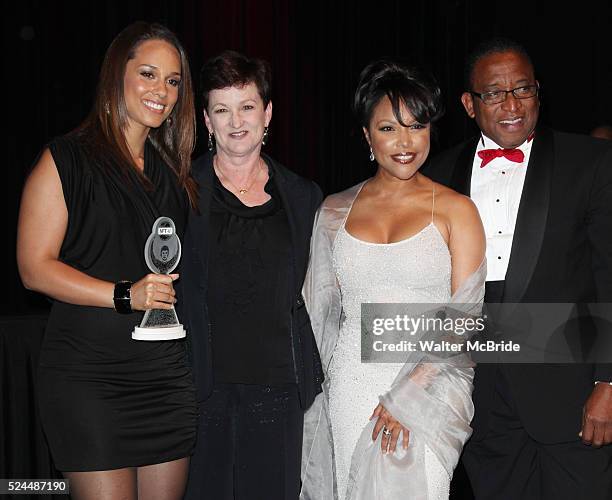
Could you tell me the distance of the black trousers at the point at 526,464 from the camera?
2816 mm

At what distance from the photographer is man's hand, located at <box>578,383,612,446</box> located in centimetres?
269

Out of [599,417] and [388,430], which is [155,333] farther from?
[599,417]

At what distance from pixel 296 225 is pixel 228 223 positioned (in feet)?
0.79

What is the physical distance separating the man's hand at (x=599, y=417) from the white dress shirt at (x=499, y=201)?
486mm

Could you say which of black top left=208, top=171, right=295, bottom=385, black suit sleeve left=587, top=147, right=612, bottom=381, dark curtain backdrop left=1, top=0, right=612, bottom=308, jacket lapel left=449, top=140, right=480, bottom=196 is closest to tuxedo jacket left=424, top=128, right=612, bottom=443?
black suit sleeve left=587, top=147, right=612, bottom=381

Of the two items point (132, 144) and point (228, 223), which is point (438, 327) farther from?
point (132, 144)

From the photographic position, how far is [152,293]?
2275 millimetres

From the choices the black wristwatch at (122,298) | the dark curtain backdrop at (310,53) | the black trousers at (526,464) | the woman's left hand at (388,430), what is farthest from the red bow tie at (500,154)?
the dark curtain backdrop at (310,53)

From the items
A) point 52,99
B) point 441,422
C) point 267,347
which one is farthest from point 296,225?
point 52,99

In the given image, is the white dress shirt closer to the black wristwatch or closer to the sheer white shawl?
the sheer white shawl

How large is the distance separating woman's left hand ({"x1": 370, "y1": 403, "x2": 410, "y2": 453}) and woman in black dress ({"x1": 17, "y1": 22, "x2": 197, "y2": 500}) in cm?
59

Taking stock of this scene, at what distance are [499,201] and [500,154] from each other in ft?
0.56

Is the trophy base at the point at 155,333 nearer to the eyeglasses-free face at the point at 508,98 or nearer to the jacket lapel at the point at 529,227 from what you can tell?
the jacket lapel at the point at 529,227

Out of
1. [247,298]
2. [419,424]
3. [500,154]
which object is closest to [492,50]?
[500,154]
